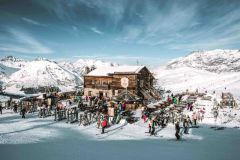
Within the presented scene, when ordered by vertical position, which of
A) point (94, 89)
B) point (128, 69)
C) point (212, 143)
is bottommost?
point (212, 143)

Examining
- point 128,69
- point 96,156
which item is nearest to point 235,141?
point 96,156

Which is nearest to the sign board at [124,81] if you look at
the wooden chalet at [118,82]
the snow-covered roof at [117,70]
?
the wooden chalet at [118,82]

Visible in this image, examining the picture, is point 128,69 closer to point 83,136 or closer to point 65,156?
point 83,136

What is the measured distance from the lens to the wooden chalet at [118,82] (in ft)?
143

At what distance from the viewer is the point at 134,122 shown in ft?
83.3

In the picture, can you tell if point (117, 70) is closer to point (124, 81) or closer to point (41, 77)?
point (124, 81)

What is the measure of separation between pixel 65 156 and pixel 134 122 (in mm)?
13750

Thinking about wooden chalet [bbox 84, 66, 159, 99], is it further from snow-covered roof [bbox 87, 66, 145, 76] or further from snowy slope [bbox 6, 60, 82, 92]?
snowy slope [bbox 6, 60, 82, 92]

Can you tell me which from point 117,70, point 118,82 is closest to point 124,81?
point 118,82

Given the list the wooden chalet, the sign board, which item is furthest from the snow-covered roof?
the sign board

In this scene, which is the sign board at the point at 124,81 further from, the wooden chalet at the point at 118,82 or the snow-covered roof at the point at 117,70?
the snow-covered roof at the point at 117,70

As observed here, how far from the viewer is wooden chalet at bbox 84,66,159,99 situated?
43.7m

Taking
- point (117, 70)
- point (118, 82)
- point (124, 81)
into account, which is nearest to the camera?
point (124, 81)

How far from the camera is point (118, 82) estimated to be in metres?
45.4
